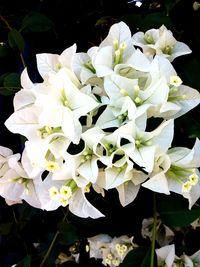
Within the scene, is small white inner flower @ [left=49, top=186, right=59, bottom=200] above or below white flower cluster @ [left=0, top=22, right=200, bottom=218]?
below

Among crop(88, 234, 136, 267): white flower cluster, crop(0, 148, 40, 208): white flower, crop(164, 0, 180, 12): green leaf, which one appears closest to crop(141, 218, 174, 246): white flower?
crop(88, 234, 136, 267): white flower cluster

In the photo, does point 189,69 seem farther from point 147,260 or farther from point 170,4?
point 147,260

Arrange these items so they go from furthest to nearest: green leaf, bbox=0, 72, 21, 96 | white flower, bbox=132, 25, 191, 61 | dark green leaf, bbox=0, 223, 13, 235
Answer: dark green leaf, bbox=0, 223, 13, 235, green leaf, bbox=0, 72, 21, 96, white flower, bbox=132, 25, 191, 61

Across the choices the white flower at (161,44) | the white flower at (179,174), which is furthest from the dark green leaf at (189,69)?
the white flower at (179,174)

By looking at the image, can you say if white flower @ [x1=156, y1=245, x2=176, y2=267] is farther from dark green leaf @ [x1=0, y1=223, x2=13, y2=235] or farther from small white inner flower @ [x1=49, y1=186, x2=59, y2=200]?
dark green leaf @ [x1=0, y1=223, x2=13, y2=235]

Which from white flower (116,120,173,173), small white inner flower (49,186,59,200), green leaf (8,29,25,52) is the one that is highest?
white flower (116,120,173,173)

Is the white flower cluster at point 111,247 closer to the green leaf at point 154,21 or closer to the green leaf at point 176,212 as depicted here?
the green leaf at point 176,212

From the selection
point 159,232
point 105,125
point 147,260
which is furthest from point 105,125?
point 159,232
